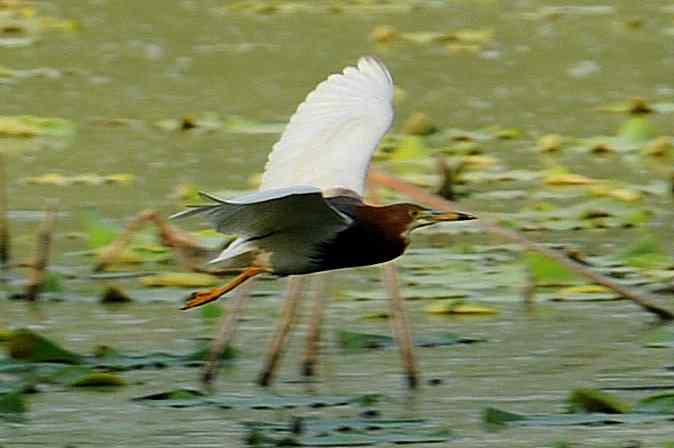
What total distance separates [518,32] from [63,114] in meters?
3.87

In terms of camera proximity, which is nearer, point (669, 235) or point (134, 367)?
point (134, 367)

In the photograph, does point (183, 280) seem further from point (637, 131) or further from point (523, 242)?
Answer: point (637, 131)

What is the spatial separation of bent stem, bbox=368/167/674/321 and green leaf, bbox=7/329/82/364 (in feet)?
3.46

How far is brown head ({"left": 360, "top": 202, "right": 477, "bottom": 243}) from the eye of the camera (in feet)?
19.6

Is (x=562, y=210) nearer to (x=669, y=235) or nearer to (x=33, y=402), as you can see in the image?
(x=669, y=235)

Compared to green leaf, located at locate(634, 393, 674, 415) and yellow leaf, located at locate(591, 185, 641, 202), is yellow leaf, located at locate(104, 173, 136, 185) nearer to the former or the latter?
yellow leaf, located at locate(591, 185, 641, 202)

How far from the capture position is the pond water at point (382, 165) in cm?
610

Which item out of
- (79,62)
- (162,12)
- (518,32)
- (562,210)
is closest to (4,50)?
(79,62)

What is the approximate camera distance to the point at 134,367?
6531 millimetres

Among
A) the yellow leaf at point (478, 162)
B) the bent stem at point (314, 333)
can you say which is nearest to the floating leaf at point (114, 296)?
the bent stem at point (314, 333)

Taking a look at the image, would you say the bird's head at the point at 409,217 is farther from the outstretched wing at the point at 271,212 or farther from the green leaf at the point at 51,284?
the green leaf at the point at 51,284

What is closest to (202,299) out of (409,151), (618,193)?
(618,193)

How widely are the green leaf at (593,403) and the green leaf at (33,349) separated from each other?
1.49 m

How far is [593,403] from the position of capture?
5754 mm
